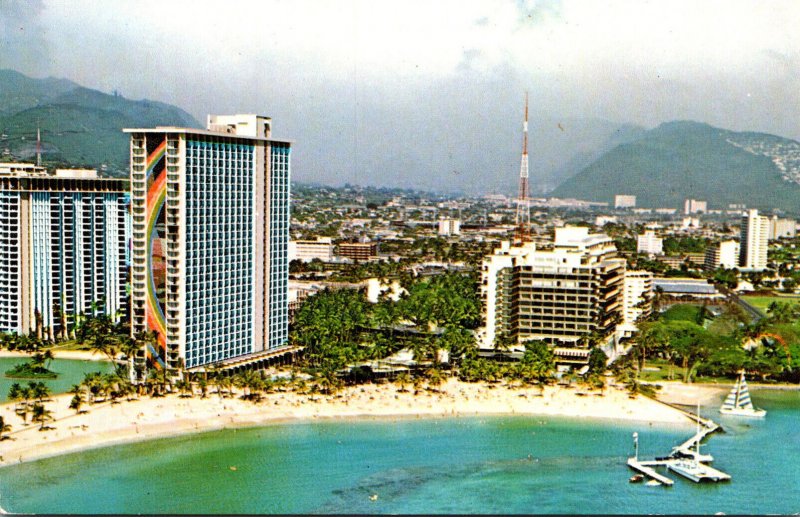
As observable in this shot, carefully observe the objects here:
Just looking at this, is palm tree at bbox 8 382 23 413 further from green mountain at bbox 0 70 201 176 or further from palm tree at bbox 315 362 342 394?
green mountain at bbox 0 70 201 176

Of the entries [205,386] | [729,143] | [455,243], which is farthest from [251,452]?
[729,143]

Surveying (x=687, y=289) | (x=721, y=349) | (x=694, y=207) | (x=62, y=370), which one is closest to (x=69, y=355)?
(x=62, y=370)

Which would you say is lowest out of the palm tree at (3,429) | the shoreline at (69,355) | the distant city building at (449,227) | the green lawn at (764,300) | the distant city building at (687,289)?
the shoreline at (69,355)

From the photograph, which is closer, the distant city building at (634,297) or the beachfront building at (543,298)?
the beachfront building at (543,298)

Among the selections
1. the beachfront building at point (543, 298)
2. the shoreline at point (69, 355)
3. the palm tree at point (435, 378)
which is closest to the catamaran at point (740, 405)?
the beachfront building at point (543, 298)

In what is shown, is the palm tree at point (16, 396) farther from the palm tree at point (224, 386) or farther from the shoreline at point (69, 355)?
the shoreline at point (69, 355)

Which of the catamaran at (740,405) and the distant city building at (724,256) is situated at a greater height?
the distant city building at (724,256)

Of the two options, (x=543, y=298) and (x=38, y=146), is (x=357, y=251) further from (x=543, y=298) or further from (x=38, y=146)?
(x=543, y=298)
